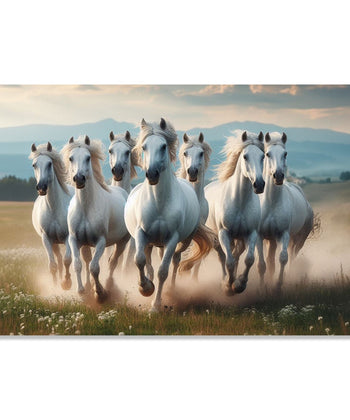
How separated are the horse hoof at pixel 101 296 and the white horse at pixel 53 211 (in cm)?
38

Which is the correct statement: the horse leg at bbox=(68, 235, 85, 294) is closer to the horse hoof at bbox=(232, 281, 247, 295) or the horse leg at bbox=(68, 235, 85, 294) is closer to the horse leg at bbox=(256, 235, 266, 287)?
the horse hoof at bbox=(232, 281, 247, 295)

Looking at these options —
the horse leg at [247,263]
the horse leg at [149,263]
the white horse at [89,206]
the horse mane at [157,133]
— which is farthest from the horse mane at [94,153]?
the horse leg at [247,263]

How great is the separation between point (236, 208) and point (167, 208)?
85cm

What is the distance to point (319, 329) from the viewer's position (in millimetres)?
6355

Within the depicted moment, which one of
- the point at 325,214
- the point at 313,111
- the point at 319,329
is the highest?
the point at 313,111

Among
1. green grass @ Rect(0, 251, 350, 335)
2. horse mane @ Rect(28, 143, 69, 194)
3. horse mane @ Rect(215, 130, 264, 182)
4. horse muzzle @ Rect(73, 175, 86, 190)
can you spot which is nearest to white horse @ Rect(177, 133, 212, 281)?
horse mane @ Rect(215, 130, 264, 182)

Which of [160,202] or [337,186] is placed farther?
[337,186]

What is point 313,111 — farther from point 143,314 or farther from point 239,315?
point 143,314

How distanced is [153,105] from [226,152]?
2.85 feet

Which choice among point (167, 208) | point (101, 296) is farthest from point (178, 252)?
point (101, 296)

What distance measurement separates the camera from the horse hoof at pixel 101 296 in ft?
21.2

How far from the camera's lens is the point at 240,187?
6.56m

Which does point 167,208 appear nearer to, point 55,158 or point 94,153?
point 94,153

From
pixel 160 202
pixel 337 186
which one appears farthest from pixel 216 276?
pixel 337 186
